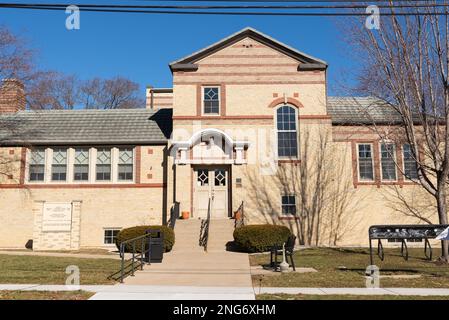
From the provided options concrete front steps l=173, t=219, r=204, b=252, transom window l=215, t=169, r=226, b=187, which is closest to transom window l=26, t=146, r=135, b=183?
concrete front steps l=173, t=219, r=204, b=252

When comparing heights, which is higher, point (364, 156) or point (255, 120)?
point (255, 120)

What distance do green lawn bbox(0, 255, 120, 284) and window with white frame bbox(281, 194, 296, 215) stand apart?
9.54 metres

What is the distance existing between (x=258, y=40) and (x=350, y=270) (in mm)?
14024

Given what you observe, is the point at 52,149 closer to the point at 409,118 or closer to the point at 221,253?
the point at 221,253

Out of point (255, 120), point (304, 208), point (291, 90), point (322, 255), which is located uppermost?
point (291, 90)

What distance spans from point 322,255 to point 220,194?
6.67 m

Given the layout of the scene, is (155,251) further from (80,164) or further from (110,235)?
(80,164)

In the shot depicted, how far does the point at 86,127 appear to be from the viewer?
77.6ft

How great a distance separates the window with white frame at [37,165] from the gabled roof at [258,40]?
8.41 m

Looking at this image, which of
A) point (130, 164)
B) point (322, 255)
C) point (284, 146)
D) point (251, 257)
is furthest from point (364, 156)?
point (130, 164)

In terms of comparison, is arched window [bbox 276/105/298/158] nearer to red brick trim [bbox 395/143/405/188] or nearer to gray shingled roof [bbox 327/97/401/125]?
gray shingled roof [bbox 327/97/401/125]

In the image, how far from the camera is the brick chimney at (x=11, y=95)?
21578 millimetres

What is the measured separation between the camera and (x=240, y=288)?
10016 mm

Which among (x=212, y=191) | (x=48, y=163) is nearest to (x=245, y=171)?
(x=212, y=191)
